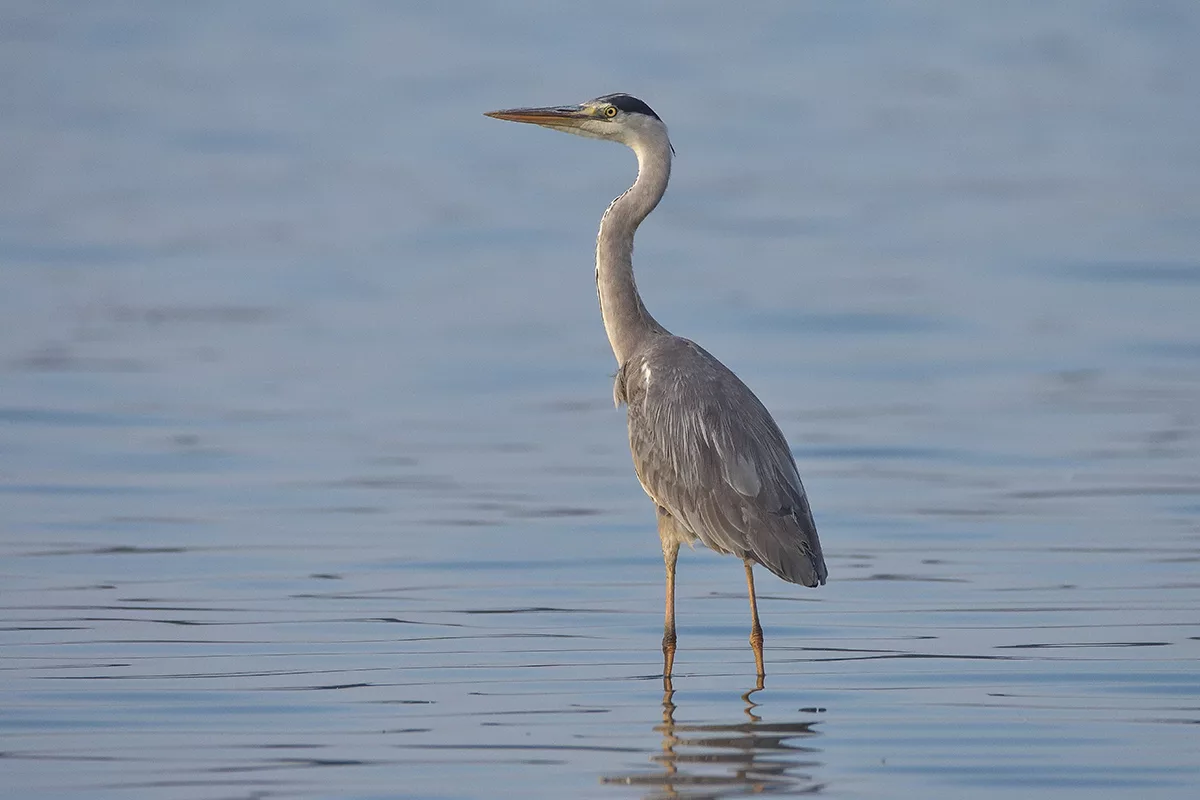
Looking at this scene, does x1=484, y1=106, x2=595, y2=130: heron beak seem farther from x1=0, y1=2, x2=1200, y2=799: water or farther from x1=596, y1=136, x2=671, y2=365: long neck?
x1=0, y1=2, x2=1200, y2=799: water

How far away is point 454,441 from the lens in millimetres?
13414

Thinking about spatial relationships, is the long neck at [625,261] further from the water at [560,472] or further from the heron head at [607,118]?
the water at [560,472]

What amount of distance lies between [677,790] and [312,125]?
3319cm

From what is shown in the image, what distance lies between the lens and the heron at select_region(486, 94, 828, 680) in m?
8.30


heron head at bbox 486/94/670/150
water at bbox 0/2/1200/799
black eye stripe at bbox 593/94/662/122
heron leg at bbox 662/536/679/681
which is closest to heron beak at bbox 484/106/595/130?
heron head at bbox 486/94/670/150

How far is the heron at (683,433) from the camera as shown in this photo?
27.2ft

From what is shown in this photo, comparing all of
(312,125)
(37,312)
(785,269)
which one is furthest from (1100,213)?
(312,125)

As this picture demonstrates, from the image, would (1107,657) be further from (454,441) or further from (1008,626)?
(454,441)

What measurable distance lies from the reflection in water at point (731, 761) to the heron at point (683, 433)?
2.65 ft

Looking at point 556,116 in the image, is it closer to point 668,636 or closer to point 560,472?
point 668,636

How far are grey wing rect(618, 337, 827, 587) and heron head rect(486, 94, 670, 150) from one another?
1.01 meters

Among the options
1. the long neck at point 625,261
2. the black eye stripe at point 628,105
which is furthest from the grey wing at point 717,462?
the black eye stripe at point 628,105

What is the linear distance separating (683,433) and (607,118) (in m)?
1.68

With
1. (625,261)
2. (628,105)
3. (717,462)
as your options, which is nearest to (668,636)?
(717,462)
